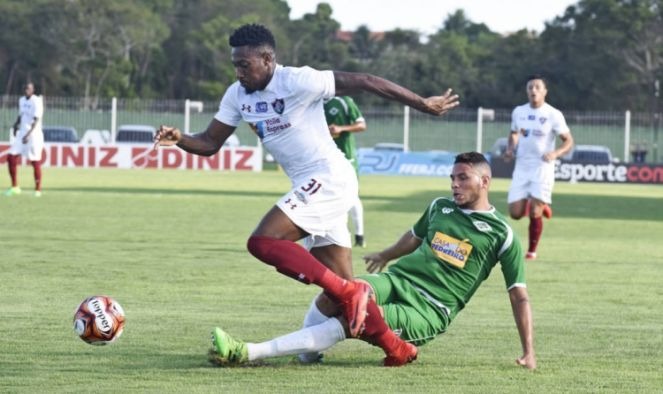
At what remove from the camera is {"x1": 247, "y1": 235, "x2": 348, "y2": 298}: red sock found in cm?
884

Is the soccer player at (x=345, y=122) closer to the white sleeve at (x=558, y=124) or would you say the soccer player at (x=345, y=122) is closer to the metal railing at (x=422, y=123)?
the white sleeve at (x=558, y=124)

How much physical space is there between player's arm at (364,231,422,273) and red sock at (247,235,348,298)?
1.87 ft

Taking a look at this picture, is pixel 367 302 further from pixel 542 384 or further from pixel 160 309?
pixel 160 309

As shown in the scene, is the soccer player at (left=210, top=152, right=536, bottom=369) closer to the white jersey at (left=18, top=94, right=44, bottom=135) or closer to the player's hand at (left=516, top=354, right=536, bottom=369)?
Answer: the player's hand at (left=516, top=354, right=536, bottom=369)

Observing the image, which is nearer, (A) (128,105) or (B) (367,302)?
(B) (367,302)

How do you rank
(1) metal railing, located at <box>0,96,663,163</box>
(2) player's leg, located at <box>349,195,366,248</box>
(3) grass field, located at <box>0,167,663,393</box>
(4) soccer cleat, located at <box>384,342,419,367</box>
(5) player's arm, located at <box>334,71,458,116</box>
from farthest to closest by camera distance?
(1) metal railing, located at <box>0,96,663,163</box>, (2) player's leg, located at <box>349,195,366,248</box>, (5) player's arm, located at <box>334,71,458,116</box>, (4) soccer cleat, located at <box>384,342,419,367</box>, (3) grass field, located at <box>0,167,663,393</box>

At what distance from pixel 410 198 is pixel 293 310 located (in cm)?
2273

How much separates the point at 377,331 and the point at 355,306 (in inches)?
9.8

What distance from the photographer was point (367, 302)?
8.84 m

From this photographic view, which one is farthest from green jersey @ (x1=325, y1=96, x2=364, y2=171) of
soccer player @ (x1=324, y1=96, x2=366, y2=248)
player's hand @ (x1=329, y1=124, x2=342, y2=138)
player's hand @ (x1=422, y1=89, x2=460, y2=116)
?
player's hand @ (x1=422, y1=89, x2=460, y2=116)

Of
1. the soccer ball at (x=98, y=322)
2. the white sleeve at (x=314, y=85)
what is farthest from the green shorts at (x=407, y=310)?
the soccer ball at (x=98, y=322)

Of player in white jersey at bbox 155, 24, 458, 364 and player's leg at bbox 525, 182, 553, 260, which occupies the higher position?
player in white jersey at bbox 155, 24, 458, 364

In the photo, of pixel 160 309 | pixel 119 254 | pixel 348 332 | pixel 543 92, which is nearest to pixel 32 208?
pixel 119 254

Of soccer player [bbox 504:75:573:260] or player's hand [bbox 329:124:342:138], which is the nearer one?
player's hand [bbox 329:124:342:138]
